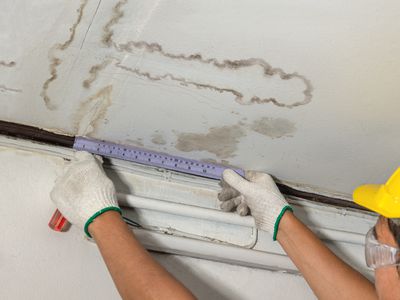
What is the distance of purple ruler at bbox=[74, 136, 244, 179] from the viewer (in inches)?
46.8

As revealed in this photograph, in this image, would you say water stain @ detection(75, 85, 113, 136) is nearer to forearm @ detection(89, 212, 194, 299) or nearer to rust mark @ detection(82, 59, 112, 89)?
rust mark @ detection(82, 59, 112, 89)

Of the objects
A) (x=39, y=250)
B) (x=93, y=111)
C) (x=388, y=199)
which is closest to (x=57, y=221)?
(x=39, y=250)

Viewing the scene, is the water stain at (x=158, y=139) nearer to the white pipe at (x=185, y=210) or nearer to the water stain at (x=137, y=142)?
the water stain at (x=137, y=142)

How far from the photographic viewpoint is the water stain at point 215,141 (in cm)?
117

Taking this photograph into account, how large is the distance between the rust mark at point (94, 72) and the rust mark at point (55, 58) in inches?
2.8

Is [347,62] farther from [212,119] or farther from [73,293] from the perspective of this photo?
[73,293]

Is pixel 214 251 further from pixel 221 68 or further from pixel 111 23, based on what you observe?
pixel 111 23

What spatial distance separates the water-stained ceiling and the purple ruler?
0.02 meters

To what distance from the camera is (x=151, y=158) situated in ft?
4.09

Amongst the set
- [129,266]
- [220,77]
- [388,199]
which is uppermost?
[220,77]

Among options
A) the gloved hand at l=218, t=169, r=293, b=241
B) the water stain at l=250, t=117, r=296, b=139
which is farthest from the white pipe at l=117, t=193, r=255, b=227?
the water stain at l=250, t=117, r=296, b=139

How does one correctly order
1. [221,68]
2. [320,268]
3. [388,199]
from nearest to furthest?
1. [388,199]
2. [221,68]
3. [320,268]

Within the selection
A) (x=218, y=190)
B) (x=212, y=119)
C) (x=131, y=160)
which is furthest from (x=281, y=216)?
(x=131, y=160)

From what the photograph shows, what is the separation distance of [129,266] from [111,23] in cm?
52
